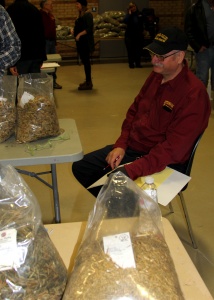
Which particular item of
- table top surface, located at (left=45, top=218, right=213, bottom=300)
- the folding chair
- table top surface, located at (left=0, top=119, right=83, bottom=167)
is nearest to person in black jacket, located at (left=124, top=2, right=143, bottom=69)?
the folding chair

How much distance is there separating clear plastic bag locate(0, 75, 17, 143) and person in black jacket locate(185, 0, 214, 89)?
2909 millimetres

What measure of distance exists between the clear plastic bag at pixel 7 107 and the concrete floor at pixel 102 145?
2.89 ft

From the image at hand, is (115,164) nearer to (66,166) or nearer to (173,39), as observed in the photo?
(173,39)

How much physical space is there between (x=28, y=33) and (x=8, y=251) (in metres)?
3.34

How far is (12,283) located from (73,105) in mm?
4528

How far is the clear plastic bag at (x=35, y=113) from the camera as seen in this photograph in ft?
5.46

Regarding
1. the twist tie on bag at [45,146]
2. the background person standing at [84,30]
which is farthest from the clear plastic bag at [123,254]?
the background person standing at [84,30]

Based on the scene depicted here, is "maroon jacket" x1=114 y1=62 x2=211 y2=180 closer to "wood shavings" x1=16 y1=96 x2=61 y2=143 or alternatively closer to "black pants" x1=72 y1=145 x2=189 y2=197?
"black pants" x1=72 y1=145 x2=189 y2=197

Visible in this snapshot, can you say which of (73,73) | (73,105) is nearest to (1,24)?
(73,105)

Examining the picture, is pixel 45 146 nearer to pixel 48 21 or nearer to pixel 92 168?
pixel 92 168

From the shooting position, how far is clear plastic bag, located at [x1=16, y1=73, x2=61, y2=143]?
167cm

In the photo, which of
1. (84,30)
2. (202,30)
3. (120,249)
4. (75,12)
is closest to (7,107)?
(120,249)

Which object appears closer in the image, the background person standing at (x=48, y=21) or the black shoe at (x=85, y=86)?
the background person standing at (x=48, y=21)

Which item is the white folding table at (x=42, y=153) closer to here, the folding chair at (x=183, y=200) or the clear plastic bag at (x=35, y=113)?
the clear plastic bag at (x=35, y=113)
